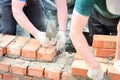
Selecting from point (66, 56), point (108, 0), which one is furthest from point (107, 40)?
point (108, 0)

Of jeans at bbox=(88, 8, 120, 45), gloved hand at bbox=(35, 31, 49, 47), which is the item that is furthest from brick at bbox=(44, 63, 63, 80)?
jeans at bbox=(88, 8, 120, 45)

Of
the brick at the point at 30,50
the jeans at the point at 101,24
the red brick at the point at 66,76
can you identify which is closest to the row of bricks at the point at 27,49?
the brick at the point at 30,50

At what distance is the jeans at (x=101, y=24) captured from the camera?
312cm

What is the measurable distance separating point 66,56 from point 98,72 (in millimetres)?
611

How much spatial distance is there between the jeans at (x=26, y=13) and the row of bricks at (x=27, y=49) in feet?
1.26

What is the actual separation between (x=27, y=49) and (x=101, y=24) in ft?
3.40

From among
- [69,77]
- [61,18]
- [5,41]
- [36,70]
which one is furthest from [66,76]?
[5,41]

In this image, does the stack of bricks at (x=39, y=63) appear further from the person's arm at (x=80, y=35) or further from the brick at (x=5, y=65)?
the person's arm at (x=80, y=35)

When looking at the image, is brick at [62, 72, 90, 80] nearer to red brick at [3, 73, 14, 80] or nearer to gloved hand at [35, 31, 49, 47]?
gloved hand at [35, 31, 49, 47]

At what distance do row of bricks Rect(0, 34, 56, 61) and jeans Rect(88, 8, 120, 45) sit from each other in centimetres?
79

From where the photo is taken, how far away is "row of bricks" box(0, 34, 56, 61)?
253 centimetres

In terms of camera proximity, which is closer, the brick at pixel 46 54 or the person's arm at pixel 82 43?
the person's arm at pixel 82 43

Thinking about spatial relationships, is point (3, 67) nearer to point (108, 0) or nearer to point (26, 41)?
point (26, 41)

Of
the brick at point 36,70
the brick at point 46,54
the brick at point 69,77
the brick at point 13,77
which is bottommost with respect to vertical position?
the brick at point 13,77
